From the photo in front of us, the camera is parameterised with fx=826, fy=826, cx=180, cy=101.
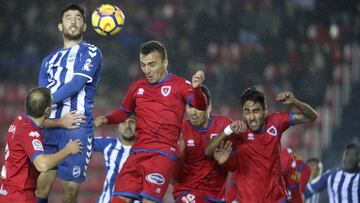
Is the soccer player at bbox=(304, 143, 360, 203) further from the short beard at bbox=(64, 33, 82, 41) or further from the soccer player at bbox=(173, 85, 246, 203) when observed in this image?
the short beard at bbox=(64, 33, 82, 41)

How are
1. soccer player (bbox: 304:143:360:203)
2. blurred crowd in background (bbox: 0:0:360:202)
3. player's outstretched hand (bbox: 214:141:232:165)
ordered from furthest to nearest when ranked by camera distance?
blurred crowd in background (bbox: 0:0:360:202)
soccer player (bbox: 304:143:360:203)
player's outstretched hand (bbox: 214:141:232:165)

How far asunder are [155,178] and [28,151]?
1024mm

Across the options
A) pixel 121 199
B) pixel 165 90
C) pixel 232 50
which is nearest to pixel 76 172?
pixel 121 199

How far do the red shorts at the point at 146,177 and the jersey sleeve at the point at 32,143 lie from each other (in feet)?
2.65

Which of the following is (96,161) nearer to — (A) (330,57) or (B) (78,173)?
(A) (330,57)

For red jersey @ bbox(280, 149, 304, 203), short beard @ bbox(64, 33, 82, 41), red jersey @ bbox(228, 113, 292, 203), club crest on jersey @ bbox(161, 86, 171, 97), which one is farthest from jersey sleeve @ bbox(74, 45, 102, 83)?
red jersey @ bbox(280, 149, 304, 203)

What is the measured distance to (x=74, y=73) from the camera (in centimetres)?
638

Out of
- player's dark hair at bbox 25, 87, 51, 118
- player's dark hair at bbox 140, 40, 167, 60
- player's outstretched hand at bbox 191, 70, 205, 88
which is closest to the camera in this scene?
player's dark hair at bbox 25, 87, 51, 118

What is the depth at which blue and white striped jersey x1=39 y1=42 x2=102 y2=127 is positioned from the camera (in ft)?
21.0

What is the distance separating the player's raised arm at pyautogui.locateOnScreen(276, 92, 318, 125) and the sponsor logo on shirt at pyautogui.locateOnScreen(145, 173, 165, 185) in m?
1.15

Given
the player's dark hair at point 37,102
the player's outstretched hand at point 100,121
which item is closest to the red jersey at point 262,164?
the player's outstretched hand at point 100,121

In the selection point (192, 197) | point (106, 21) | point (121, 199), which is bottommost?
point (192, 197)

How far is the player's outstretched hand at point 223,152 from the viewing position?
6879 mm

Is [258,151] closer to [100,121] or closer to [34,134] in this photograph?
[100,121]
